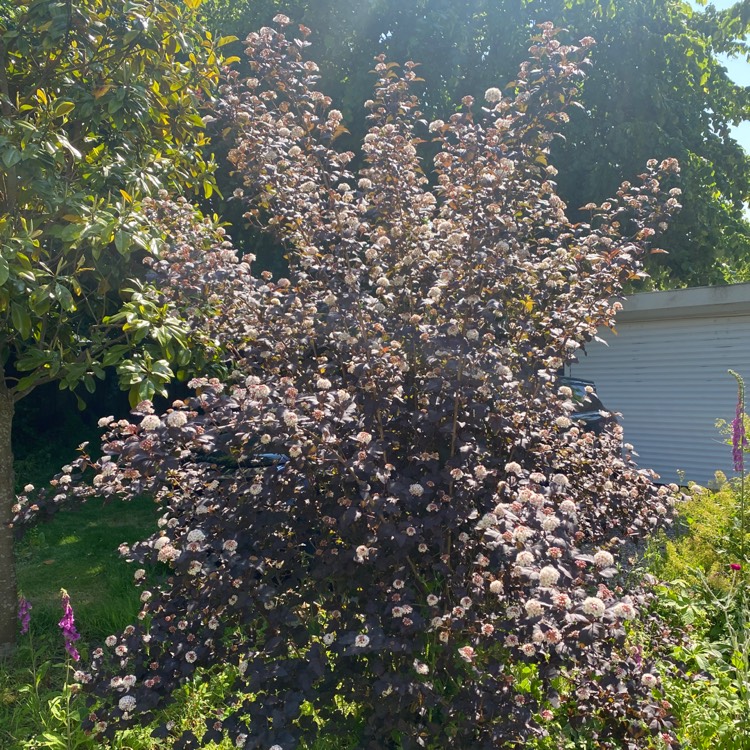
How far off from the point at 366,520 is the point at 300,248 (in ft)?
4.49

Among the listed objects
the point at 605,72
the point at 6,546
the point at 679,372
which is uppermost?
the point at 605,72

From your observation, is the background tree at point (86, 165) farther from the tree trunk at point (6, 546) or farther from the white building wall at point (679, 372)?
the white building wall at point (679, 372)

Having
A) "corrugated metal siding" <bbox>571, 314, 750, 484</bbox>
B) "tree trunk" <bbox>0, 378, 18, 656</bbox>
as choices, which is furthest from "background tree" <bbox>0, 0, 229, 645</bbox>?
"corrugated metal siding" <bbox>571, 314, 750, 484</bbox>

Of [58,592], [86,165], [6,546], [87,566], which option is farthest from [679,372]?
[6,546]

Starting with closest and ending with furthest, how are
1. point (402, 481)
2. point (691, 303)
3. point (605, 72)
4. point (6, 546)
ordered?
point (402, 481), point (6, 546), point (691, 303), point (605, 72)

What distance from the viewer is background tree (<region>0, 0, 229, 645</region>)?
3275 mm

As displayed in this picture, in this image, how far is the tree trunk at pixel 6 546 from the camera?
428cm

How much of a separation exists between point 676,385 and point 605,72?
5.66 metres

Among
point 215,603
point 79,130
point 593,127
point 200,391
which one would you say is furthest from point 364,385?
point 593,127

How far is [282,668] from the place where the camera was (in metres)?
2.29

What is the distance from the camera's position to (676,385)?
10250 mm

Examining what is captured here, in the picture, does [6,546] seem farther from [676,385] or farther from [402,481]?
[676,385]

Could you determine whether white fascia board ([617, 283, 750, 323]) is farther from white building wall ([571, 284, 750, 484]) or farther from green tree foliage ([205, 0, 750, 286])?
green tree foliage ([205, 0, 750, 286])

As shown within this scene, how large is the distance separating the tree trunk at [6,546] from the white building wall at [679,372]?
794cm
